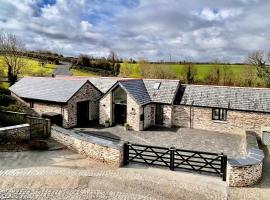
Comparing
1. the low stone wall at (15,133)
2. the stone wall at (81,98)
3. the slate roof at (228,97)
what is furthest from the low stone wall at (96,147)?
the slate roof at (228,97)

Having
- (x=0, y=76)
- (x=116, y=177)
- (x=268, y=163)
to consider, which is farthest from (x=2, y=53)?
(x=268, y=163)

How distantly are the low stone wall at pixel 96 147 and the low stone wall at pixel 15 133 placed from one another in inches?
106

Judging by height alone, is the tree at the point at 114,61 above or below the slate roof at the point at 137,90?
above

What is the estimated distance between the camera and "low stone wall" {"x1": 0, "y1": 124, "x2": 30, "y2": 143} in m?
18.4

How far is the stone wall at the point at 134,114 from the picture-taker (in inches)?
961

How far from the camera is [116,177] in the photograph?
13906 mm

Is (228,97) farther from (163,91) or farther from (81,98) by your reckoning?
(81,98)

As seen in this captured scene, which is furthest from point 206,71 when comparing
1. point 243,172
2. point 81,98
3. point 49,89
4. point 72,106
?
point 243,172

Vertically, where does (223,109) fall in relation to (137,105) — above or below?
below

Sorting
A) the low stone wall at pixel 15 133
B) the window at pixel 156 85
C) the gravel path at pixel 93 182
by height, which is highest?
the window at pixel 156 85

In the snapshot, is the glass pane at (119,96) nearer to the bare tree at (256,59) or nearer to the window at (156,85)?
the window at (156,85)

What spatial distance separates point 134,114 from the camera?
24.7m

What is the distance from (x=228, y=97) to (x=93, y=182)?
16.5m

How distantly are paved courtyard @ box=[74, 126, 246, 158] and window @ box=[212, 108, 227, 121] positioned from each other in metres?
1.55
